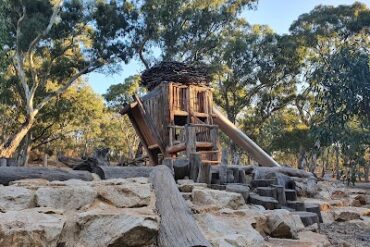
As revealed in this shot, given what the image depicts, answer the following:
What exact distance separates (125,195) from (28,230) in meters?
1.22

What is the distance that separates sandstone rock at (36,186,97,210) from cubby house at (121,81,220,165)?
926cm

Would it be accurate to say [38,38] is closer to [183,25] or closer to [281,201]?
[183,25]

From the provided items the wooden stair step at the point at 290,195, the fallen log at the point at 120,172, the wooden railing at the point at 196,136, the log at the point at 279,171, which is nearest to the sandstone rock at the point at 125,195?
the fallen log at the point at 120,172

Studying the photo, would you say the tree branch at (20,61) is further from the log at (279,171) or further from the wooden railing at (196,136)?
the log at (279,171)

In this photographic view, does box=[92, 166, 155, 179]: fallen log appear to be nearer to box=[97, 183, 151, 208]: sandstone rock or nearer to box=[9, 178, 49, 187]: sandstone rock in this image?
box=[9, 178, 49, 187]: sandstone rock

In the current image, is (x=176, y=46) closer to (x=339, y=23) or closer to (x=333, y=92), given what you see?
(x=339, y=23)

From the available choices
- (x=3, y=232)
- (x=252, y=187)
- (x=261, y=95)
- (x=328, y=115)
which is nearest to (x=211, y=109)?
(x=328, y=115)

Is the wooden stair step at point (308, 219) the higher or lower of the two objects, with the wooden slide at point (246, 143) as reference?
lower

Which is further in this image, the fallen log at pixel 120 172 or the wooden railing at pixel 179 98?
the wooden railing at pixel 179 98

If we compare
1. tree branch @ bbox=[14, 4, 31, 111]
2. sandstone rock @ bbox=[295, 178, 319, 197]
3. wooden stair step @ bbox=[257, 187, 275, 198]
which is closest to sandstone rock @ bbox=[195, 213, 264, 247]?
wooden stair step @ bbox=[257, 187, 275, 198]

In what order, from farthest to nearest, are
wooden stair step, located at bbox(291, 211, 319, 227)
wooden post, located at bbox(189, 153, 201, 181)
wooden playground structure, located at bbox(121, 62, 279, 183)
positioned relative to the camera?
wooden playground structure, located at bbox(121, 62, 279, 183)
wooden post, located at bbox(189, 153, 201, 181)
wooden stair step, located at bbox(291, 211, 319, 227)

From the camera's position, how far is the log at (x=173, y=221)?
125 inches

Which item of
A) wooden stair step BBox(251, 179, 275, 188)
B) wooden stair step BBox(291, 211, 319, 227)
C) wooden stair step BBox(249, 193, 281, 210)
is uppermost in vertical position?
wooden stair step BBox(251, 179, 275, 188)

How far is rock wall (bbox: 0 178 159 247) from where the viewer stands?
10.6 feet
